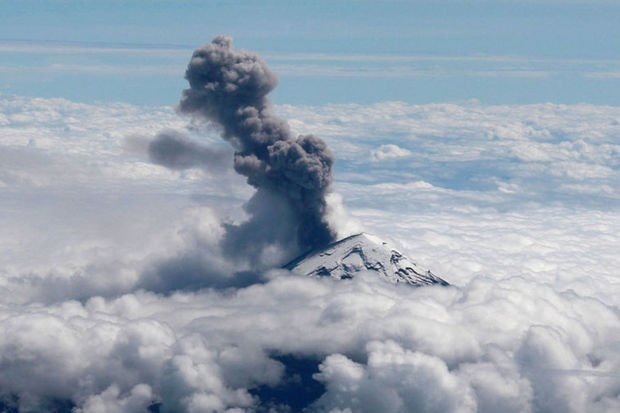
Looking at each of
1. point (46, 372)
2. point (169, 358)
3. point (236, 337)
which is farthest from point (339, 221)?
point (46, 372)

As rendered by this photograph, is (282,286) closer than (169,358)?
No

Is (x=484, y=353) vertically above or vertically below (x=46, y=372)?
above

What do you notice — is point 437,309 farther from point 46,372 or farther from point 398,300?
point 46,372

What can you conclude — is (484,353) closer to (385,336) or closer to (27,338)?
(385,336)

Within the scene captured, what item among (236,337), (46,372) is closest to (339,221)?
(236,337)

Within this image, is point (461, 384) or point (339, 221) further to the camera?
point (339, 221)

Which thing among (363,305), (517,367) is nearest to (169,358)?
(363,305)

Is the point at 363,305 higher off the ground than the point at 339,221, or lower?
lower

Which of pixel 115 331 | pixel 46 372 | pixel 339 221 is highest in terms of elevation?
pixel 339 221

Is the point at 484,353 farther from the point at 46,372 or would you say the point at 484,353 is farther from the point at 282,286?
the point at 46,372
